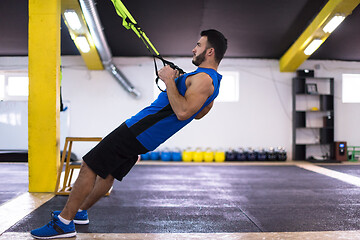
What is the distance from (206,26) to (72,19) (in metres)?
2.36

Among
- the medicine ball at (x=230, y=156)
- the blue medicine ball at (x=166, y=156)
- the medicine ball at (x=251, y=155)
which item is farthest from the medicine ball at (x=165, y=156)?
the medicine ball at (x=251, y=155)

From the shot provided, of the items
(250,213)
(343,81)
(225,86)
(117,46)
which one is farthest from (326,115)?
(250,213)

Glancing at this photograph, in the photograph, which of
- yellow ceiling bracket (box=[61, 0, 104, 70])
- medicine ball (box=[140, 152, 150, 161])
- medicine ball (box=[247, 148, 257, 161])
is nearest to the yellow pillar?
yellow ceiling bracket (box=[61, 0, 104, 70])

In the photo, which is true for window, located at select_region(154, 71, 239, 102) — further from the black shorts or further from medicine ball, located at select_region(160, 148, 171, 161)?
Result: the black shorts

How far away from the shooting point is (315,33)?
607 cm

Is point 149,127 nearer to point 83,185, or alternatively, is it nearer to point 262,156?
point 83,185

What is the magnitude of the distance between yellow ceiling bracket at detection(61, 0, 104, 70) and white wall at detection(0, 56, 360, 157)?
516 millimetres

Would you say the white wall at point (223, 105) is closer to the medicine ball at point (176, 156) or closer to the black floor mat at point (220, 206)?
the medicine ball at point (176, 156)

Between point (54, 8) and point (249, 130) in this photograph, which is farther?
point (249, 130)

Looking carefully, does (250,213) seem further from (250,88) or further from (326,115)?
(326,115)

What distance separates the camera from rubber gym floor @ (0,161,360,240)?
2.30m

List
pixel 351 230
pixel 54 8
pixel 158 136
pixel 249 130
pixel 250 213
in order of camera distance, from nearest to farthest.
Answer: pixel 158 136
pixel 351 230
pixel 250 213
pixel 54 8
pixel 249 130

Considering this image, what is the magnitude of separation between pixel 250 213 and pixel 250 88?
512 cm

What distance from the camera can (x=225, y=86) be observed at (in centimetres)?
776
